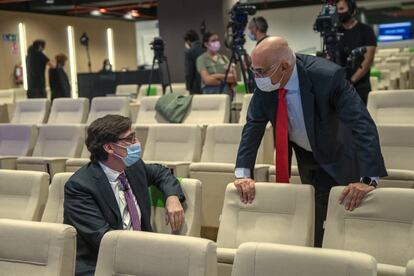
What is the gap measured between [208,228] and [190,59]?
3547 mm

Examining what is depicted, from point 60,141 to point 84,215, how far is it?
275 centimetres

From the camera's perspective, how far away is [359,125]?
2400mm

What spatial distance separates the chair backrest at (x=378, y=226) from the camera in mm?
2238

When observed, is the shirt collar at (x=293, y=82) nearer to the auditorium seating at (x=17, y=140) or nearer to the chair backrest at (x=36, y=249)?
the chair backrest at (x=36, y=249)

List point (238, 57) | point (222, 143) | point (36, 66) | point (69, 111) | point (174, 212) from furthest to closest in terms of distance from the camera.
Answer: point (36, 66), point (69, 111), point (238, 57), point (222, 143), point (174, 212)

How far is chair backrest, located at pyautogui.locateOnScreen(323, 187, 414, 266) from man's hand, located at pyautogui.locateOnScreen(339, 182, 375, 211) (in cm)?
2

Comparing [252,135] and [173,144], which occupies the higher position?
[252,135]

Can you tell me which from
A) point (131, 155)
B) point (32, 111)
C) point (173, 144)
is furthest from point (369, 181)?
point (32, 111)

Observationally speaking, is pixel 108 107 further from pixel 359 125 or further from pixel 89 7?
pixel 89 7

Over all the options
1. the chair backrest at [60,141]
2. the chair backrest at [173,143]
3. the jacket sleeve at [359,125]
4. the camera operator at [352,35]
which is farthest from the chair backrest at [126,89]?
the jacket sleeve at [359,125]

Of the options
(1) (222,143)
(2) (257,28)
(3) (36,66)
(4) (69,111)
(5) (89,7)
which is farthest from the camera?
(5) (89,7)

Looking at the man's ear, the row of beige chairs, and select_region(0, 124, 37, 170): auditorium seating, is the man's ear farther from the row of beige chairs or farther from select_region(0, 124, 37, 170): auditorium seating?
select_region(0, 124, 37, 170): auditorium seating

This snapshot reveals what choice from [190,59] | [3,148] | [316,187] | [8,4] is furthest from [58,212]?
[8,4]

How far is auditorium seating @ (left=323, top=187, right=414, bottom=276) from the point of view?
7.34 ft
